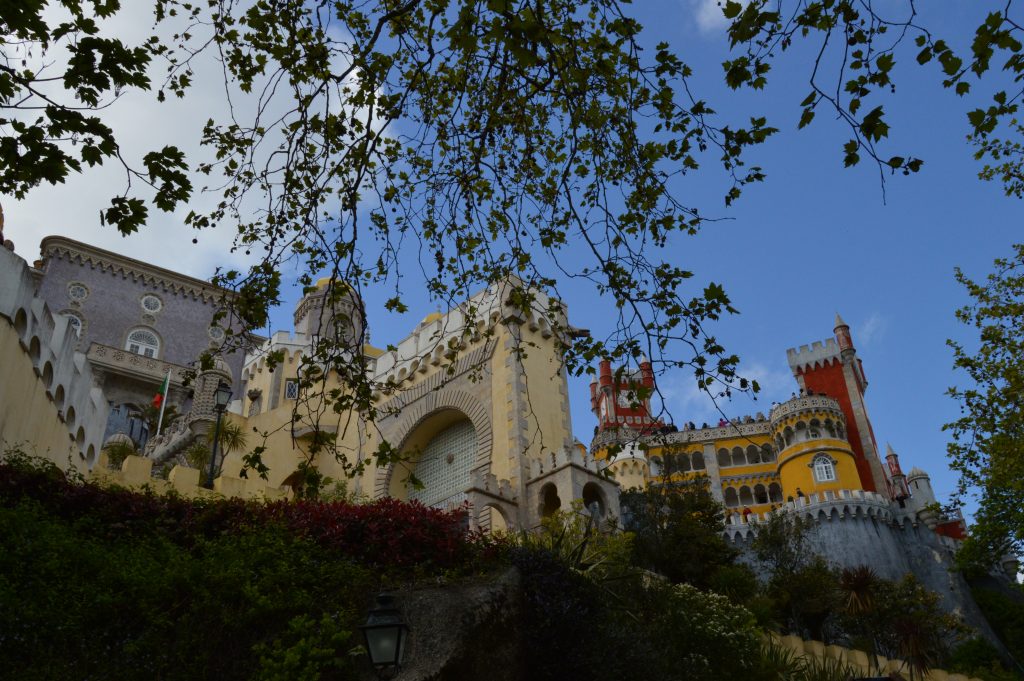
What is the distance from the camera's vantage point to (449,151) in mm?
7988

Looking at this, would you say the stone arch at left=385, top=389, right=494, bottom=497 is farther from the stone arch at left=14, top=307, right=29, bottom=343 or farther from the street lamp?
the street lamp

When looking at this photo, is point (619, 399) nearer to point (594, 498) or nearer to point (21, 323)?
point (594, 498)

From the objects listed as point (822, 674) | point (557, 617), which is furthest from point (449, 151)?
point (822, 674)

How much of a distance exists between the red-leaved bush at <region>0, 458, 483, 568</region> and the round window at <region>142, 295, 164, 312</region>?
32759 mm

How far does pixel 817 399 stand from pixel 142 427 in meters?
35.2

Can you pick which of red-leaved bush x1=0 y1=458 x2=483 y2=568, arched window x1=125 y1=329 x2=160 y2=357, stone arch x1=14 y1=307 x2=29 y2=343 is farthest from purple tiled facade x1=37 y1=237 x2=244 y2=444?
red-leaved bush x1=0 y1=458 x2=483 y2=568

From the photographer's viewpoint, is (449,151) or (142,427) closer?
(449,151)

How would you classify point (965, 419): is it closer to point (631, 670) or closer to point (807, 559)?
point (807, 559)

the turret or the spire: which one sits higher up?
the spire

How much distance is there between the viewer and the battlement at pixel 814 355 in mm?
54875

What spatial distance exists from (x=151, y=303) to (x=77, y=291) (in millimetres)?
3606

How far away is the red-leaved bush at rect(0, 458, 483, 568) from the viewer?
1127 centimetres

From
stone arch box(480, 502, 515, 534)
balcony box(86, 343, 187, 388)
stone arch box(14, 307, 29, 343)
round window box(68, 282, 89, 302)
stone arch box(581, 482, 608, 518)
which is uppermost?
round window box(68, 282, 89, 302)

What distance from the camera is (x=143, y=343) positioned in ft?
136
